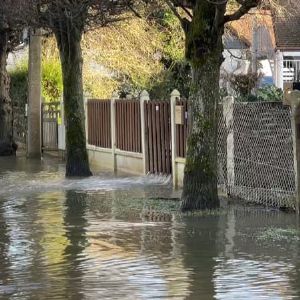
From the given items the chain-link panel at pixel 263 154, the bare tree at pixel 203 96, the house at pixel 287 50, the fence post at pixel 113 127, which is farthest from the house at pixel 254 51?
the bare tree at pixel 203 96

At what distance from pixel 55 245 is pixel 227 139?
482 cm

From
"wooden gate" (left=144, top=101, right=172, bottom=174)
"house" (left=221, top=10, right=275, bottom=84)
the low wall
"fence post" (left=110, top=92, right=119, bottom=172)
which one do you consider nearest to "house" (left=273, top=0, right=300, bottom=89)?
"house" (left=221, top=10, right=275, bottom=84)

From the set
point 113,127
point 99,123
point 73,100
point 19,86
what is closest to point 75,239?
point 73,100

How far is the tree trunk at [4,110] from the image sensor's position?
26.1 metres

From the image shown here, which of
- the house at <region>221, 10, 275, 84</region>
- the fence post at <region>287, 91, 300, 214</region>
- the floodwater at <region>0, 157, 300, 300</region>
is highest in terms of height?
the house at <region>221, 10, 275, 84</region>

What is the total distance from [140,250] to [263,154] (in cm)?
399

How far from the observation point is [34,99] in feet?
82.8

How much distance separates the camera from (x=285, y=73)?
40312 mm

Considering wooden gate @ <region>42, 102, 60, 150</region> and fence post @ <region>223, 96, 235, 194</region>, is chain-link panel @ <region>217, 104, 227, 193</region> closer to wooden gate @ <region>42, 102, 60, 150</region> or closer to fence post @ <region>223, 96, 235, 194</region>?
fence post @ <region>223, 96, 235, 194</region>

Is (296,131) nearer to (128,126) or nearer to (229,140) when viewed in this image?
(229,140)

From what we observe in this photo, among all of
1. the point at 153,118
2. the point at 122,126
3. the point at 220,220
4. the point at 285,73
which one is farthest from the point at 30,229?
the point at 285,73

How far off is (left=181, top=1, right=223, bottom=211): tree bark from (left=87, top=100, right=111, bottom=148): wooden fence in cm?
928

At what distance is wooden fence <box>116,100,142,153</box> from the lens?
1858 cm

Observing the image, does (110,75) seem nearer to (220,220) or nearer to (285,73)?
(285,73)
